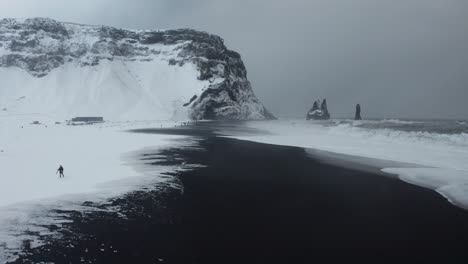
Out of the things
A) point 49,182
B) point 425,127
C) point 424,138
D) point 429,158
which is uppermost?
point 425,127

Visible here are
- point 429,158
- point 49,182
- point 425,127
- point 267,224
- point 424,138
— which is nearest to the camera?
point 267,224

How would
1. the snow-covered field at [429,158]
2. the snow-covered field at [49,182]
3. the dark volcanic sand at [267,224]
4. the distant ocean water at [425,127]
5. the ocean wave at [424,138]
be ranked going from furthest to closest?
1. the distant ocean water at [425,127]
2. the ocean wave at [424,138]
3. the snow-covered field at [429,158]
4. the snow-covered field at [49,182]
5. the dark volcanic sand at [267,224]

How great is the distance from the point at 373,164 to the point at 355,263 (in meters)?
24.9

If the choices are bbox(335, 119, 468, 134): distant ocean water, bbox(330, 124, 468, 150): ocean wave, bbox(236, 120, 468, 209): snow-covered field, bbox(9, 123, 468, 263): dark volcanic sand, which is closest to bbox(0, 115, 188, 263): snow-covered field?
bbox(9, 123, 468, 263): dark volcanic sand

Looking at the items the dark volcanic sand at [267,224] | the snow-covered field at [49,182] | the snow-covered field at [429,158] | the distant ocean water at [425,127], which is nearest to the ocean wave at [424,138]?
the snow-covered field at [429,158]

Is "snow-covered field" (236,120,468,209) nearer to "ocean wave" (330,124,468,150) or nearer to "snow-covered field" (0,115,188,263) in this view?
"ocean wave" (330,124,468,150)

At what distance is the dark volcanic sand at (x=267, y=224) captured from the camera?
1361cm

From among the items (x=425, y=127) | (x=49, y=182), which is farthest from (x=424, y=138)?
(x=49, y=182)

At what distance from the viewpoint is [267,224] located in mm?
17219

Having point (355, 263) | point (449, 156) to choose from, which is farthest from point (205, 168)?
point (449, 156)

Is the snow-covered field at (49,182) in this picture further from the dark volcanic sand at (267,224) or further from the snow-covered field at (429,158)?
the snow-covered field at (429,158)

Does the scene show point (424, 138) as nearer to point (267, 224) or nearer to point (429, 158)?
point (429, 158)

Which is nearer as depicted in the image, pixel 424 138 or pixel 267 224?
pixel 267 224

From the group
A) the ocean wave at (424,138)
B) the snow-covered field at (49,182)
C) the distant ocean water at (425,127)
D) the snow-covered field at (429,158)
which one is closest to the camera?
the snow-covered field at (49,182)
